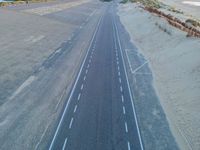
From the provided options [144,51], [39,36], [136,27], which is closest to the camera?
[144,51]

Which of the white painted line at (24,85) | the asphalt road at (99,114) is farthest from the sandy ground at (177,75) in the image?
the white painted line at (24,85)

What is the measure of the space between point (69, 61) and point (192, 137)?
61.2 feet

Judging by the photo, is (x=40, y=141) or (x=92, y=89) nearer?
(x=40, y=141)

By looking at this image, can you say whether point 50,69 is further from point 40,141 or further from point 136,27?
point 136,27

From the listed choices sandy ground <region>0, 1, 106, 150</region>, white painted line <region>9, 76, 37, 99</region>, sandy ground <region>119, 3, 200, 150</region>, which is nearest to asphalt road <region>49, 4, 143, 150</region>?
sandy ground <region>0, 1, 106, 150</region>

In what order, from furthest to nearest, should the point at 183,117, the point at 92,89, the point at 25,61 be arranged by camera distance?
the point at 25,61, the point at 92,89, the point at 183,117

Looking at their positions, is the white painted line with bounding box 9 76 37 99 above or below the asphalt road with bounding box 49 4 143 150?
above

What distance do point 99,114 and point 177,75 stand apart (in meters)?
11.6

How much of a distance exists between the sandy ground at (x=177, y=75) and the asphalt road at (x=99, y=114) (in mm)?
3273

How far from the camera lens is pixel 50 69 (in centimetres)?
2902

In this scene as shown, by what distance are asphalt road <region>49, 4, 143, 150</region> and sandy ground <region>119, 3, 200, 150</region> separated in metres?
3.27

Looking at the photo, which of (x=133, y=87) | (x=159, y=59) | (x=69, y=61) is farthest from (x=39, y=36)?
(x=133, y=87)

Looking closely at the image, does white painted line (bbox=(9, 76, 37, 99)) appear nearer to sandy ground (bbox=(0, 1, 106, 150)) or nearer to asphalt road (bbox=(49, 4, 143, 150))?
sandy ground (bbox=(0, 1, 106, 150))

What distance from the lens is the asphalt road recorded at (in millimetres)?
16844
